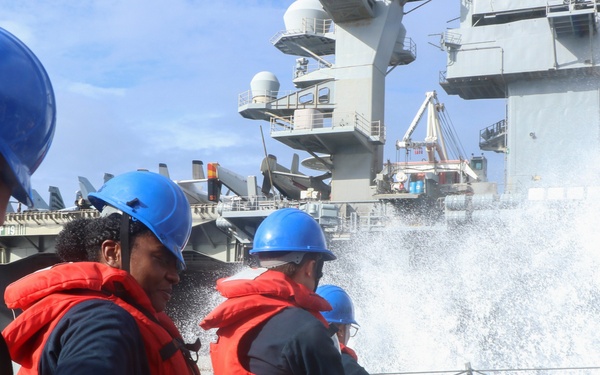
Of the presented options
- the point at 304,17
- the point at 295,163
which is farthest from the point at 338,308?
the point at 295,163

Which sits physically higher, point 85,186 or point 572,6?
point 572,6

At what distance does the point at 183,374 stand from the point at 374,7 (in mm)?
30012

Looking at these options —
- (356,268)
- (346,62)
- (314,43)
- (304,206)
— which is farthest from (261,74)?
(356,268)

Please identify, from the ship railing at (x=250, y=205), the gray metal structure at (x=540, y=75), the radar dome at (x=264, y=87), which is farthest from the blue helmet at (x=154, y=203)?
the radar dome at (x=264, y=87)

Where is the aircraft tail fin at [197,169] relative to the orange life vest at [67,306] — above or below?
above

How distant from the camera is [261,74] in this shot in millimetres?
34562

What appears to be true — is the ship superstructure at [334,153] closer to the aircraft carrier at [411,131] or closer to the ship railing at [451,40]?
the aircraft carrier at [411,131]

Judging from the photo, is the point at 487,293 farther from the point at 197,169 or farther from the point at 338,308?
the point at 338,308

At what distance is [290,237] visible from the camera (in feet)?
12.9

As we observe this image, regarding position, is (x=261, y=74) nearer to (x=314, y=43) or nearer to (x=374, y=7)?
(x=314, y=43)

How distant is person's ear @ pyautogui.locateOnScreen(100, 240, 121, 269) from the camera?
2678 millimetres

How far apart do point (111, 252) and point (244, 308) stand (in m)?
0.75

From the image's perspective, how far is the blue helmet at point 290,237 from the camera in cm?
386

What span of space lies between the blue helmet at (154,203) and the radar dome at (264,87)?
102ft
